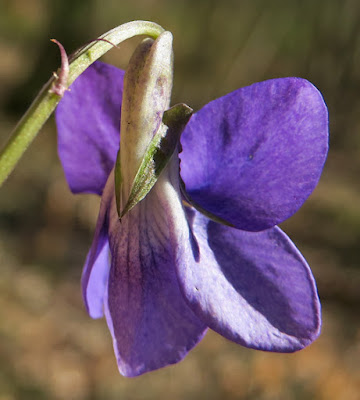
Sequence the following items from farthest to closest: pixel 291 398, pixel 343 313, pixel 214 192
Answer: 1. pixel 343 313
2. pixel 291 398
3. pixel 214 192

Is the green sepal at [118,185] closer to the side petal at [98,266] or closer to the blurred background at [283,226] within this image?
the side petal at [98,266]

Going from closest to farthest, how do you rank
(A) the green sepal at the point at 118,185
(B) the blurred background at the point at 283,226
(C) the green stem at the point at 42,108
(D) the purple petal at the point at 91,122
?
(C) the green stem at the point at 42,108
(A) the green sepal at the point at 118,185
(D) the purple petal at the point at 91,122
(B) the blurred background at the point at 283,226

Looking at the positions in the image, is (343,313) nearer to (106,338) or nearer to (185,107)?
(106,338)

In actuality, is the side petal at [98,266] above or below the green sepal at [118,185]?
below

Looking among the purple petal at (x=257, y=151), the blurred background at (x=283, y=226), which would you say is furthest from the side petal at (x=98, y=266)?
the blurred background at (x=283, y=226)

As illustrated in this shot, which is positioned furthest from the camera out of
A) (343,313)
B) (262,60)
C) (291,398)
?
(262,60)

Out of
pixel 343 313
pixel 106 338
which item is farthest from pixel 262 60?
pixel 106 338

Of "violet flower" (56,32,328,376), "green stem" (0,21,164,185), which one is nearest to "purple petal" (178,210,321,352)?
"violet flower" (56,32,328,376)
